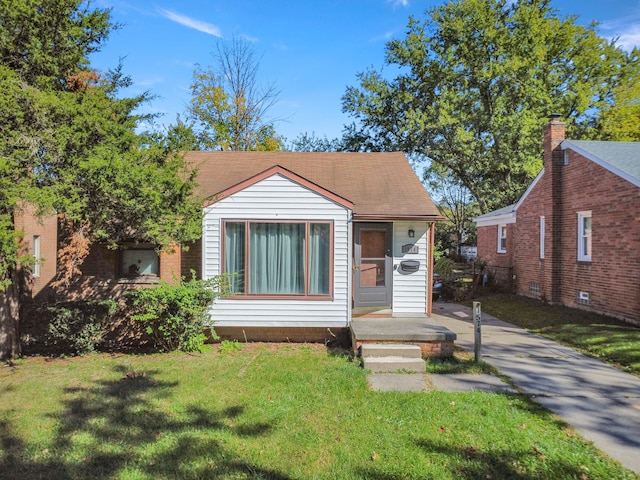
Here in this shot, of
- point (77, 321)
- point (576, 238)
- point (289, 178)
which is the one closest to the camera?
point (77, 321)

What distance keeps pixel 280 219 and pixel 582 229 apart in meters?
9.61

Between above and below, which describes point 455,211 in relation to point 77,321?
above

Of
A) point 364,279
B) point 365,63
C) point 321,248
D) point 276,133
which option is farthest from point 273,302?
point 365,63

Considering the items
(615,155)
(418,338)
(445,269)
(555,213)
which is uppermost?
(615,155)

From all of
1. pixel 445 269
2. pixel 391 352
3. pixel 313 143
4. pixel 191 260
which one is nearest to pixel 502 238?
pixel 445 269

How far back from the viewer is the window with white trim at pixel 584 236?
39.0 feet

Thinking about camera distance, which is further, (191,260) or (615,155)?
(615,155)

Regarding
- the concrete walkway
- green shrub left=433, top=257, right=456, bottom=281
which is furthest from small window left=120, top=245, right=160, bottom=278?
green shrub left=433, top=257, right=456, bottom=281

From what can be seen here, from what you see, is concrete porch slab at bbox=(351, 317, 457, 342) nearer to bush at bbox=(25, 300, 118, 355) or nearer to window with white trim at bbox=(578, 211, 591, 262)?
bush at bbox=(25, 300, 118, 355)

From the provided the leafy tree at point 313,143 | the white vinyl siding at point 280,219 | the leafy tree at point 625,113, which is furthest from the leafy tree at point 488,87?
the white vinyl siding at point 280,219

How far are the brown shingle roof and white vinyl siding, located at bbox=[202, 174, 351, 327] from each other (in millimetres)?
436

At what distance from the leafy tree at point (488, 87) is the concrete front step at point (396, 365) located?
1883 centimetres

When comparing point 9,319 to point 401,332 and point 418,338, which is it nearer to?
point 401,332

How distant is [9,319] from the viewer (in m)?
7.48
